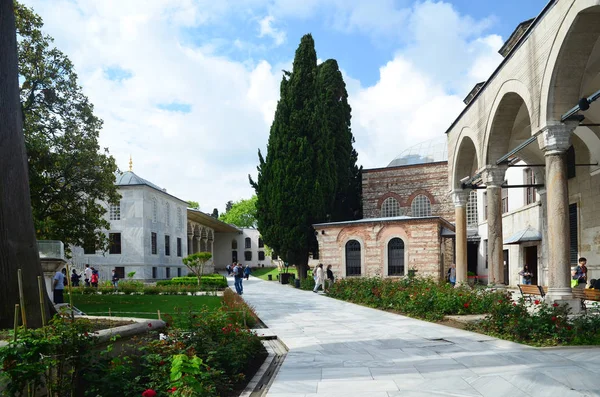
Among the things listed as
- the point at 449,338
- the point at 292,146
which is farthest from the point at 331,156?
the point at 449,338

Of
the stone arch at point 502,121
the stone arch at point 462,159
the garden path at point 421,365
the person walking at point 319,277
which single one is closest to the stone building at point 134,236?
the person walking at point 319,277

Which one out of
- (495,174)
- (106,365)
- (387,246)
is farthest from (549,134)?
(387,246)

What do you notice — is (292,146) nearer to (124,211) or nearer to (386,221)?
(386,221)

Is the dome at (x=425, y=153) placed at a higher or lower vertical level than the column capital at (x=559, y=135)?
higher

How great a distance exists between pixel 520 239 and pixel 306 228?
39.3 feet

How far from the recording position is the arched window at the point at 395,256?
87.5 ft

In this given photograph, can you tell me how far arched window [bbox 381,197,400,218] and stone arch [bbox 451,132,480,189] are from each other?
58.0ft

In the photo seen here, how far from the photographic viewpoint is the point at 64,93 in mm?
16625

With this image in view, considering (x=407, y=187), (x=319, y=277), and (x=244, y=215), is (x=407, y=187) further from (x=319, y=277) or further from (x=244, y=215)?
(x=244, y=215)

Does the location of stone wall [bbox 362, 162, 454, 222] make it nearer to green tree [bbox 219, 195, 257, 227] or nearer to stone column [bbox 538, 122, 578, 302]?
stone column [bbox 538, 122, 578, 302]

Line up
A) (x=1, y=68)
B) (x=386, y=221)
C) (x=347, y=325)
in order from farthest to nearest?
(x=386, y=221)
(x=347, y=325)
(x=1, y=68)

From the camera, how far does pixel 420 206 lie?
3625 cm

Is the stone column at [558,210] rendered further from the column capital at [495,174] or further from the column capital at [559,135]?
the column capital at [495,174]

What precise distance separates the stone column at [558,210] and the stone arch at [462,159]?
7.01 meters
